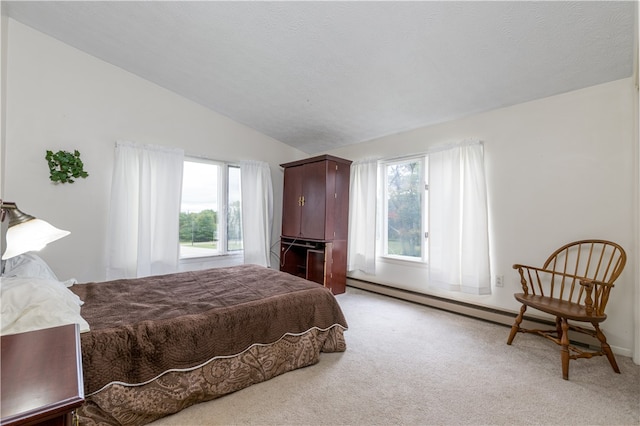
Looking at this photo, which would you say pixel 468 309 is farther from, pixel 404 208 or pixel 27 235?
pixel 27 235

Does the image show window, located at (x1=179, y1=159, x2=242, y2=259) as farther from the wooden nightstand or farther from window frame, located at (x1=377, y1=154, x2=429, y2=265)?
the wooden nightstand

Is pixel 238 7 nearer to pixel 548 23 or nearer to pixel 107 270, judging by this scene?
pixel 548 23

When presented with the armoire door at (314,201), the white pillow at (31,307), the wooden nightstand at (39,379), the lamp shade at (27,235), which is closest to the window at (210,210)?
the armoire door at (314,201)

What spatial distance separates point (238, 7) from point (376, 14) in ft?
3.48

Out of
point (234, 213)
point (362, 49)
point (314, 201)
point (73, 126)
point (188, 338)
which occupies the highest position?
point (362, 49)

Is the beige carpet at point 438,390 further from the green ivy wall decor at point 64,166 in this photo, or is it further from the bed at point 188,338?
the green ivy wall decor at point 64,166

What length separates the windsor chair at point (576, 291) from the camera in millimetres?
1900

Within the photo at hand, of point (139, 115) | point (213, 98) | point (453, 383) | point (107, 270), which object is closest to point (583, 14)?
point (453, 383)

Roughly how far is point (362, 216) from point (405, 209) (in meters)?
0.64

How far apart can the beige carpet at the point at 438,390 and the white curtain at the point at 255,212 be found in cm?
219

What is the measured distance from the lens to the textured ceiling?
73.6 inches

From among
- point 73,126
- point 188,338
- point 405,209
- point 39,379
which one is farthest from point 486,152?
point 73,126

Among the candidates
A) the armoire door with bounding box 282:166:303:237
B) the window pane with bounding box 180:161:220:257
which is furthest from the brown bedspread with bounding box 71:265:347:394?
the armoire door with bounding box 282:166:303:237

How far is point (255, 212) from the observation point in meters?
4.20
